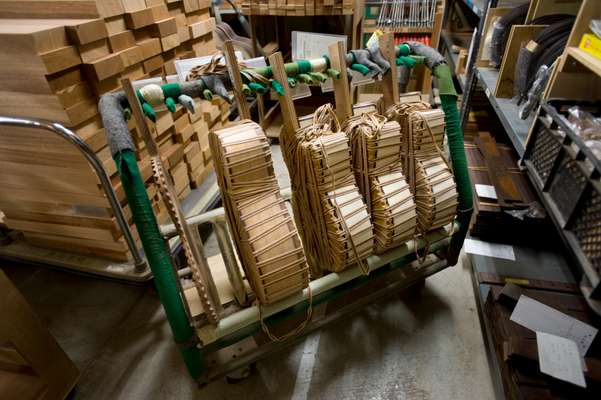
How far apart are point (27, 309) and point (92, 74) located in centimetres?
83

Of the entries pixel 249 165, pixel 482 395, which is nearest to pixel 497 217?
pixel 482 395

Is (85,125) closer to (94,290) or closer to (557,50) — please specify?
(94,290)

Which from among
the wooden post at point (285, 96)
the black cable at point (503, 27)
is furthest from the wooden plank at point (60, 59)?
the black cable at point (503, 27)

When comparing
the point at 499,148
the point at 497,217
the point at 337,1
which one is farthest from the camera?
the point at 337,1

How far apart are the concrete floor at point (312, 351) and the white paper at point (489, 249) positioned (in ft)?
0.68

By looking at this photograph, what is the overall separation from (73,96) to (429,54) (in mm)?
1301

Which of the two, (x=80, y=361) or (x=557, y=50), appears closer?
(x=80, y=361)

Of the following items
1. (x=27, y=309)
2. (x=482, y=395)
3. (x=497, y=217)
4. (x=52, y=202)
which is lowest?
(x=482, y=395)

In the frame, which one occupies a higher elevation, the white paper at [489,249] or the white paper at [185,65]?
the white paper at [185,65]

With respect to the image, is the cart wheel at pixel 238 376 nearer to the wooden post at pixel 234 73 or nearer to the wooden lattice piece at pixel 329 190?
the wooden lattice piece at pixel 329 190

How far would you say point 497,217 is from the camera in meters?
1.58

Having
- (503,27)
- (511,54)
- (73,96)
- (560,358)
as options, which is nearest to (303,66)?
(73,96)

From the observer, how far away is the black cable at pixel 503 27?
1938mm

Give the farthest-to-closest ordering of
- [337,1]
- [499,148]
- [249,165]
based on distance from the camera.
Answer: [337,1] → [499,148] → [249,165]
